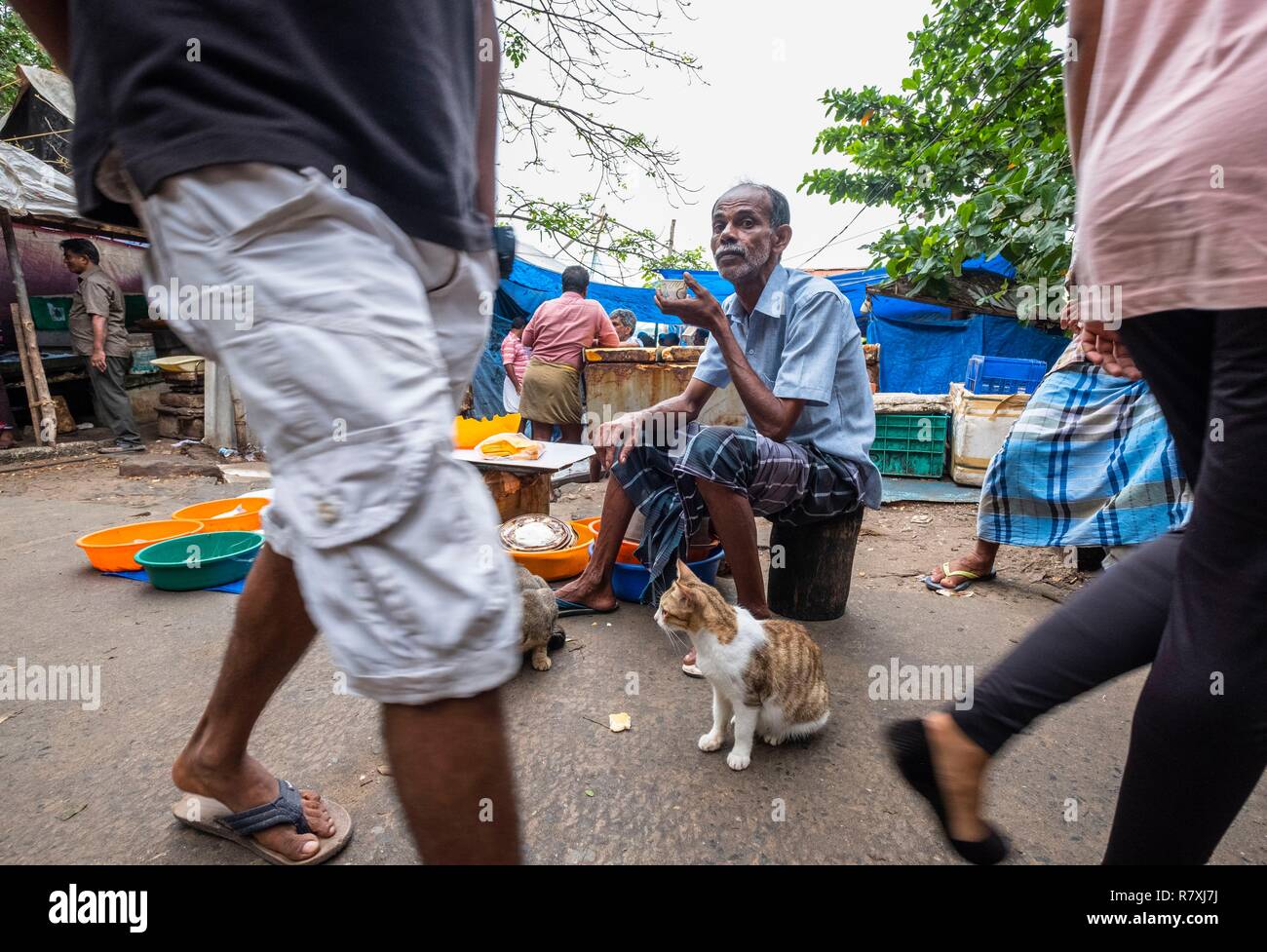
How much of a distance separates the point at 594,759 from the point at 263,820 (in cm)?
79

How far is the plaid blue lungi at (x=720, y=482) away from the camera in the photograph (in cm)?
240

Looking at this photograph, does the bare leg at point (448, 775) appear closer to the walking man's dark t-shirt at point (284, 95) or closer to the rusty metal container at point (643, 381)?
the walking man's dark t-shirt at point (284, 95)

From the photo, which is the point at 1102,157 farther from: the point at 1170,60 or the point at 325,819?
the point at 325,819

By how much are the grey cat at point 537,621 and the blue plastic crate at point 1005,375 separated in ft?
20.4

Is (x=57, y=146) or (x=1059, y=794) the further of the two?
(x=57, y=146)

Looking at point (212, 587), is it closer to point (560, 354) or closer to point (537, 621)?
point (537, 621)

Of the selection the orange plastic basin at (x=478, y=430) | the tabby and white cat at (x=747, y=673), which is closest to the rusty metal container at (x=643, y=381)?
the orange plastic basin at (x=478, y=430)

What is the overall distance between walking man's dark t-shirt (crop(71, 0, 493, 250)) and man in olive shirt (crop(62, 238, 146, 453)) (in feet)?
27.3

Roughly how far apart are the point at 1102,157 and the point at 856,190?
1053 cm

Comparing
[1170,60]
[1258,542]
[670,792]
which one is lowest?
[670,792]

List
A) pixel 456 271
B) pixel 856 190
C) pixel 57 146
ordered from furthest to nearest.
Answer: pixel 856 190
pixel 57 146
pixel 456 271

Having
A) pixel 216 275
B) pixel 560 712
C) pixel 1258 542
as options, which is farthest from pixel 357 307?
pixel 560 712

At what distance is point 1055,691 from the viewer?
105 centimetres

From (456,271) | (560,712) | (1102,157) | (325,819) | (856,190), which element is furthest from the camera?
(856,190)
